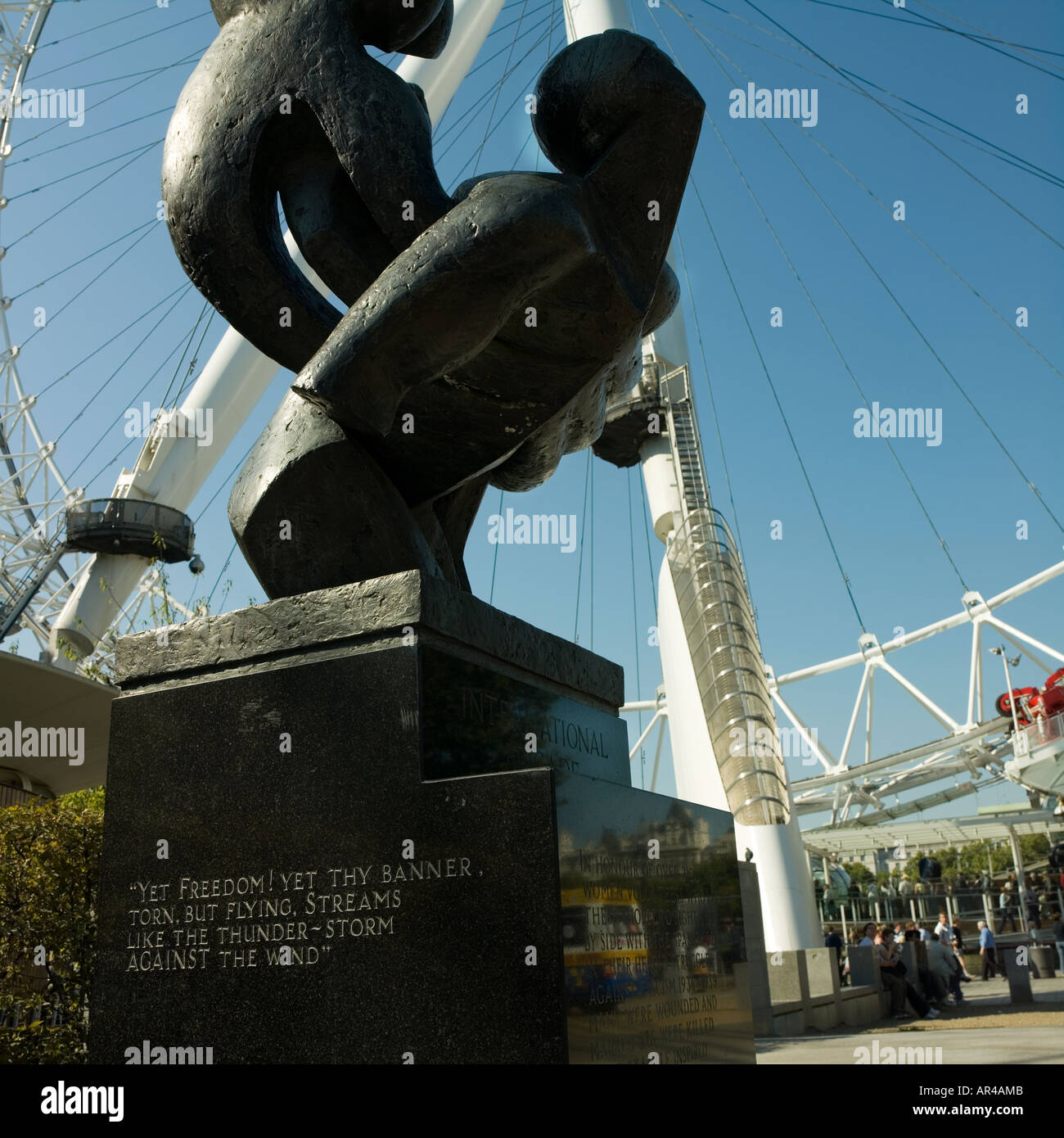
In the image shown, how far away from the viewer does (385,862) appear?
3990 mm

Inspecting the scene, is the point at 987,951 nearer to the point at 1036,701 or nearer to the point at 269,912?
the point at 1036,701

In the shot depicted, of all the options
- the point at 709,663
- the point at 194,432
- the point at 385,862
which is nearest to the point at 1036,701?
the point at 709,663

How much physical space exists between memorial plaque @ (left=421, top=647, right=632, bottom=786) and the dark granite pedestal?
0.03 ft

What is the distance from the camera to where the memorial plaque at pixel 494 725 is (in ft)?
13.7

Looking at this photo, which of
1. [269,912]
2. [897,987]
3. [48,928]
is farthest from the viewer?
[897,987]

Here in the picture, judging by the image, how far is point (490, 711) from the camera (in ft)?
14.7

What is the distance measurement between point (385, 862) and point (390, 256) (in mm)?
2909

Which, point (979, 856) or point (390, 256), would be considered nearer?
point (390, 256)

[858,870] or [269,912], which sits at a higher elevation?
[269,912]

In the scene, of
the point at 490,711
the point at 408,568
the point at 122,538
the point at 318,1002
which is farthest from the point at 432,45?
the point at 122,538

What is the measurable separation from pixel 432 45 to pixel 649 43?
150 centimetres

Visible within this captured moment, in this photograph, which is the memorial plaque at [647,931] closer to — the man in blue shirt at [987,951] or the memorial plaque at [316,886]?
the memorial plaque at [316,886]

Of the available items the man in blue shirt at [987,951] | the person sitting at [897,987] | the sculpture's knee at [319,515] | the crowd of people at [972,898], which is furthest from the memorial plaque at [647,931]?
the crowd of people at [972,898]

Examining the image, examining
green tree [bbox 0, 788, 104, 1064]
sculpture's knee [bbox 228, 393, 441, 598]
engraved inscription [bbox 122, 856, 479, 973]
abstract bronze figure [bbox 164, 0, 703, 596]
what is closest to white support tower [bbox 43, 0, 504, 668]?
green tree [bbox 0, 788, 104, 1064]
